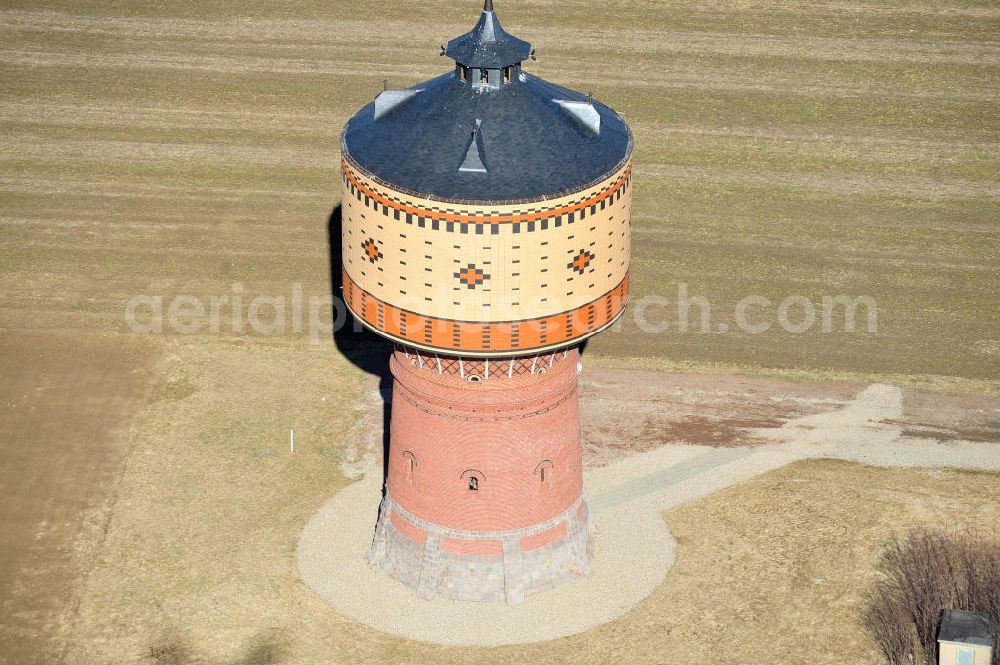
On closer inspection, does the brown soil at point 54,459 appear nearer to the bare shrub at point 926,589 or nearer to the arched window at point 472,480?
the arched window at point 472,480

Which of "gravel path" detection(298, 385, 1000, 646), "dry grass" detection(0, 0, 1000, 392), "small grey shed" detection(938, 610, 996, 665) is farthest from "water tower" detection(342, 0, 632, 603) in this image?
"dry grass" detection(0, 0, 1000, 392)

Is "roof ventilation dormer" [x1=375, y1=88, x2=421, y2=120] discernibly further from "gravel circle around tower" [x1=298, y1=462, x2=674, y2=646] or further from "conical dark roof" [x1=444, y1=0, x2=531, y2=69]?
"gravel circle around tower" [x1=298, y1=462, x2=674, y2=646]

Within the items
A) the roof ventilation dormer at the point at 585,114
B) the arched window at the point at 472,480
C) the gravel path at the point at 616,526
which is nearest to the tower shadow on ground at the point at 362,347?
the gravel path at the point at 616,526

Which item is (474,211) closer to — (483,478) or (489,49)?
(489,49)

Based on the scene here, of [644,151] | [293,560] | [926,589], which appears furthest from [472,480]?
[644,151]

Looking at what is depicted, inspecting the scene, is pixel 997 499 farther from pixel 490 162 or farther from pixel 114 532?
pixel 114 532

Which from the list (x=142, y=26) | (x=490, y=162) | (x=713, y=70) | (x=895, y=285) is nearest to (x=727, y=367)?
(x=895, y=285)
